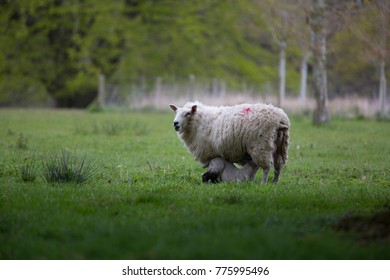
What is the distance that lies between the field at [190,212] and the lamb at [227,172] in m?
0.44

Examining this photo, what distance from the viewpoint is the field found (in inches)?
210

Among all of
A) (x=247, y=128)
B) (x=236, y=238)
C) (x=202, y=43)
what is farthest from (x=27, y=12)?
(x=236, y=238)

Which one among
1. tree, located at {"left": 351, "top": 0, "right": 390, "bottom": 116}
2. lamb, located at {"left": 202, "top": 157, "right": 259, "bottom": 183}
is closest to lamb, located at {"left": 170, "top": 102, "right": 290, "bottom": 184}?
lamb, located at {"left": 202, "top": 157, "right": 259, "bottom": 183}

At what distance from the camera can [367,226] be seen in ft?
19.4

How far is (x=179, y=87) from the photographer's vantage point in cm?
3209

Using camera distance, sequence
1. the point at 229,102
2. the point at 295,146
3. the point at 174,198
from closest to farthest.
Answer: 1. the point at 174,198
2. the point at 295,146
3. the point at 229,102

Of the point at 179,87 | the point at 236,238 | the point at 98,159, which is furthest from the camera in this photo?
the point at 179,87

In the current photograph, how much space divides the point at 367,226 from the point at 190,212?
6.45ft

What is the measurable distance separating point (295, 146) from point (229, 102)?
14.9 meters

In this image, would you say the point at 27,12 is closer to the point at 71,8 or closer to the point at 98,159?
the point at 71,8

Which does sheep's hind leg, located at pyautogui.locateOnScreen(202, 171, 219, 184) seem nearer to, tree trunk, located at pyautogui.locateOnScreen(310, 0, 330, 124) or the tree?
the tree

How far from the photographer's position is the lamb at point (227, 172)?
953 centimetres

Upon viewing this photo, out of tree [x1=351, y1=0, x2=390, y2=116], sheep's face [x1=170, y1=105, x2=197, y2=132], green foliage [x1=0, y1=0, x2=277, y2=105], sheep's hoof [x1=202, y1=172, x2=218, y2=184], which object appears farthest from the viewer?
green foliage [x1=0, y1=0, x2=277, y2=105]

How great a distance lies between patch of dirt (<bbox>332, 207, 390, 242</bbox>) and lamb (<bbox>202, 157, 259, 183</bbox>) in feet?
10.7
